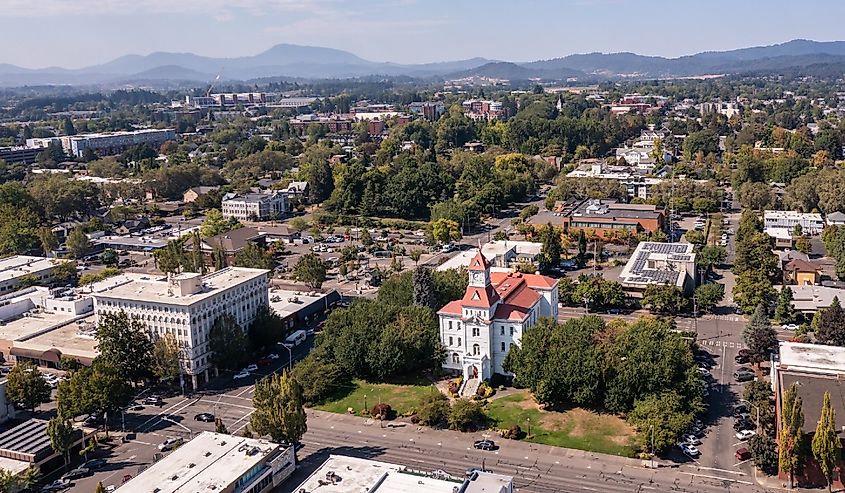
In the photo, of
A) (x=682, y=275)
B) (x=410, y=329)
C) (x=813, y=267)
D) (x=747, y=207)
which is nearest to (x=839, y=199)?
(x=747, y=207)

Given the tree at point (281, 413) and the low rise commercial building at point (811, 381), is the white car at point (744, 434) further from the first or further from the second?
the tree at point (281, 413)

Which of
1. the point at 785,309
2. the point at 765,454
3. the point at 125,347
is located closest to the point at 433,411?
the point at 765,454

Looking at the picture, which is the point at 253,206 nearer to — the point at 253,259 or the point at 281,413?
the point at 253,259

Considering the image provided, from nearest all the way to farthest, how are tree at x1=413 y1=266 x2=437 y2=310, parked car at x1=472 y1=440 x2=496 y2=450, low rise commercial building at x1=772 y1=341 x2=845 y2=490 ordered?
low rise commercial building at x1=772 y1=341 x2=845 y2=490, parked car at x1=472 y1=440 x2=496 y2=450, tree at x1=413 y1=266 x2=437 y2=310

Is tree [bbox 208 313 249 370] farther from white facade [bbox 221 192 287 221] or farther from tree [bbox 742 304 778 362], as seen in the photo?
white facade [bbox 221 192 287 221]

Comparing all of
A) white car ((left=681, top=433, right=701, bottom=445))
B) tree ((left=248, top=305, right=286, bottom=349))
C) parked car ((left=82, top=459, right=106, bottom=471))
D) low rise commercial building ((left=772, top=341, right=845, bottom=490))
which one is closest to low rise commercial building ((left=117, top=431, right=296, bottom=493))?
parked car ((left=82, top=459, right=106, bottom=471))

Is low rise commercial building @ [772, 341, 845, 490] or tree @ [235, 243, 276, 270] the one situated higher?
tree @ [235, 243, 276, 270]

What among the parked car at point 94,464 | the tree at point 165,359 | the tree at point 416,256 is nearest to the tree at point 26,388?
the tree at point 165,359
